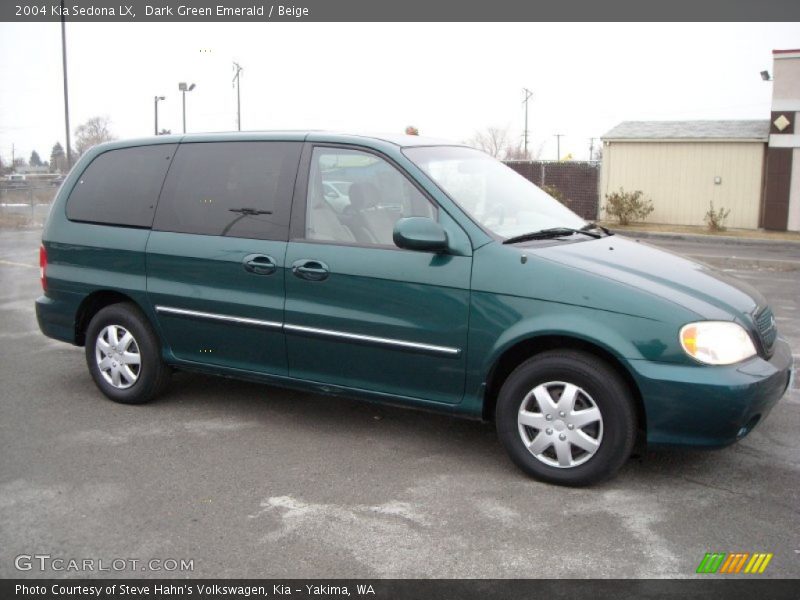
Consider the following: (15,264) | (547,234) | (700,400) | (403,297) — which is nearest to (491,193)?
(547,234)

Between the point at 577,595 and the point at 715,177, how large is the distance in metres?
22.8

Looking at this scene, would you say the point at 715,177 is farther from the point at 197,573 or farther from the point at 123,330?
the point at 197,573

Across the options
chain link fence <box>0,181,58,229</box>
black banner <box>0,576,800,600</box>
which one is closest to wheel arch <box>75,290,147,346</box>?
black banner <box>0,576,800,600</box>

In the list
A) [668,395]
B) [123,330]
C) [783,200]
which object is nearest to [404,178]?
[668,395]

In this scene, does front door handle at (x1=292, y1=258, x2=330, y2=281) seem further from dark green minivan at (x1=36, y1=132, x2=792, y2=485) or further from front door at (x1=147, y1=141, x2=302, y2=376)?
front door at (x1=147, y1=141, x2=302, y2=376)

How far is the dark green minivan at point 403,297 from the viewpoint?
423 centimetres

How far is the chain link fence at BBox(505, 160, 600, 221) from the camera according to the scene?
2638cm

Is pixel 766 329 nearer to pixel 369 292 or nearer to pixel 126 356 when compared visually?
pixel 369 292

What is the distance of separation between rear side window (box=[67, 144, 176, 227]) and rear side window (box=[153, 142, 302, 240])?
137mm

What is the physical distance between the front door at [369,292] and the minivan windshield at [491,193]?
24 cm

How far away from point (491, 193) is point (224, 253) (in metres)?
1.72

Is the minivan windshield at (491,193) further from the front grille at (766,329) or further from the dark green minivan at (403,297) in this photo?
the front grille at (766,329)

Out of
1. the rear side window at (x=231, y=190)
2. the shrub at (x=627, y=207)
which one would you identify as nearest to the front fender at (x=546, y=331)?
the rear side window at (x=231, y=190)

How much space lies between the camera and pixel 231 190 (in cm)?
544
